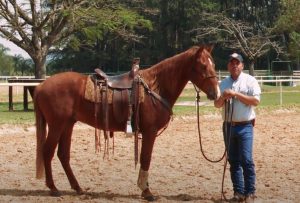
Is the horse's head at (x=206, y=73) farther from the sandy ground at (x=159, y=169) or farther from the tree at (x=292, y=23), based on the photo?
the tree at (x=292, y=23)

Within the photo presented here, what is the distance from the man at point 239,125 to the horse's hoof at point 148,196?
970 mm

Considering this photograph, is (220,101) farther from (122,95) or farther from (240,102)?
(122,95)

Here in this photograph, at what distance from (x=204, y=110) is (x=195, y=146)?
695cm

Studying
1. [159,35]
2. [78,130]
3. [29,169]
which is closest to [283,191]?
[29,169]

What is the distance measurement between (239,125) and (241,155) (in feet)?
1.16

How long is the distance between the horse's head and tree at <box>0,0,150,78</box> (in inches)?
674

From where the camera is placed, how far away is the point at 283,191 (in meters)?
6.46

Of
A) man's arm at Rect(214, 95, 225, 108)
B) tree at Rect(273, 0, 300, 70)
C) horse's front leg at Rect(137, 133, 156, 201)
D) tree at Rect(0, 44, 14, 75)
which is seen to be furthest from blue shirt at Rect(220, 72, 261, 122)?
tree at Rect(0, 44, 14, 75)

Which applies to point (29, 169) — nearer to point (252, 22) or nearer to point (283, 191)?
point (283, 191)

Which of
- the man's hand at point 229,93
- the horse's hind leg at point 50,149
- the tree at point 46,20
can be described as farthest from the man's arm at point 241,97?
the tree at point 46,20

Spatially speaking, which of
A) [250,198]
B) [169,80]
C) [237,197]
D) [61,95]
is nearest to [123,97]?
[169,80]

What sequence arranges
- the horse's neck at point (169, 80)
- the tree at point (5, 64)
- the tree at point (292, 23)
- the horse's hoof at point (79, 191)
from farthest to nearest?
1. the tree at point (5, 64)
2. the tree at point (292, 23)
3. the horse's hoof at point (79, 191)
4. the horse's neck at point (169, 80)

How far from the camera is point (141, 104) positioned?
628 centimetres

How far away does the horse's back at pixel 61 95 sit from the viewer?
6.46m
